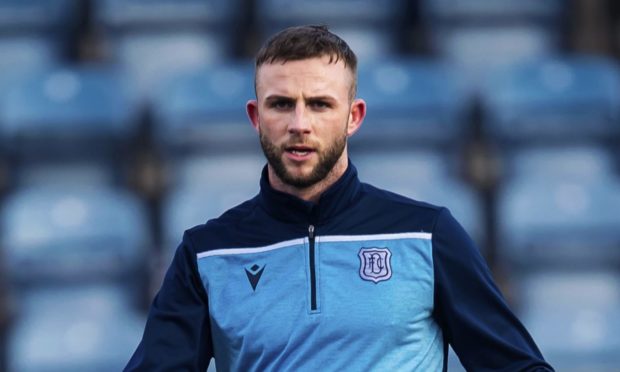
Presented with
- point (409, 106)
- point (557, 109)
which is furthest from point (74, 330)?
point (557, 109)

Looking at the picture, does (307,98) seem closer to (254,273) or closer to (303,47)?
(303,47)

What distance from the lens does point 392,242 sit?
6.58 ft

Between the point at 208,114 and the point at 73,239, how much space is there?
0.80 metres

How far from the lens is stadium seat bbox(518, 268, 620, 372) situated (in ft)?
15.0

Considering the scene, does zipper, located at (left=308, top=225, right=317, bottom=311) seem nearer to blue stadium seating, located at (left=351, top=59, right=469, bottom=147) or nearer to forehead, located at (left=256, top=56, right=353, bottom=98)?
forehead, located at (left=256, top=56, right=353, bottom=98)

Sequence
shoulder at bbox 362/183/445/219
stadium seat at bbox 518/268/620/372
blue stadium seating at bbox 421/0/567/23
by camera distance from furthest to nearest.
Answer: blue stadium seating at bbox 421/0/567/23 → stadium seat at bbox 518/268/620/372 → shoulder at bbox 362/183/445/219

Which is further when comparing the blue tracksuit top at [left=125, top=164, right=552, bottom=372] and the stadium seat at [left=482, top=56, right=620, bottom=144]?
the stadium seat at [left=482, top=56, right=620, bottom=144]

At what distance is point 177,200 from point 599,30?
7.62ft

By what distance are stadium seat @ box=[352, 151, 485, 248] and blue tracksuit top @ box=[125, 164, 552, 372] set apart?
2.90m

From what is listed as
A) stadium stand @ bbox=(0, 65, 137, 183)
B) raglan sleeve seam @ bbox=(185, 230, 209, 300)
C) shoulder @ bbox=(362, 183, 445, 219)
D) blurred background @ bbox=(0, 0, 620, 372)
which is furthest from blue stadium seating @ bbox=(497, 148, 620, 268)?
raglan sleeve seam @ bbox=(185, 230, 209, 300)

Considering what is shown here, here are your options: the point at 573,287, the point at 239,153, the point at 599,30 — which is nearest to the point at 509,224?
the point at 573,287

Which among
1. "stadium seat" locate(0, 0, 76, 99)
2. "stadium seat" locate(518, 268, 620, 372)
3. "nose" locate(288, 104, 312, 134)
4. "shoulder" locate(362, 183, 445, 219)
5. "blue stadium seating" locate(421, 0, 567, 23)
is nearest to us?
"nose" locate(288, 104, 312, 134)

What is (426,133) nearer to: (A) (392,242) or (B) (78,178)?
(B) (78,178)

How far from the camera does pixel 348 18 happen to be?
594 cm
